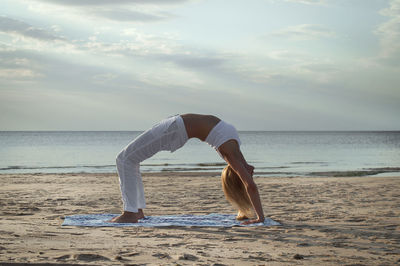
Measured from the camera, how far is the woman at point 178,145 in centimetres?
505

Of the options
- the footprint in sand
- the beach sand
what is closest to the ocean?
the beach sand

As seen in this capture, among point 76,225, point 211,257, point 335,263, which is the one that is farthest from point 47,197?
point 335,263

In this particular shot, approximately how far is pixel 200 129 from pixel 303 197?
12.7 feet

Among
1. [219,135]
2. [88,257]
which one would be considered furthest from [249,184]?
[88,257]

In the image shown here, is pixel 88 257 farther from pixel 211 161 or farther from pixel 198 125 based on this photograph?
pixel 211 161

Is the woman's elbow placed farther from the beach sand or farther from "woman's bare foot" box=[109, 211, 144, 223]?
"woman's bare foot" box=[109, 211, 144, 223]

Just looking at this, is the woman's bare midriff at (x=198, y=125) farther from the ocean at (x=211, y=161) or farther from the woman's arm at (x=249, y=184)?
the ocean at (x=211, y=161)

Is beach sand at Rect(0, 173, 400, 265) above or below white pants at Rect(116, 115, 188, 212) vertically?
below

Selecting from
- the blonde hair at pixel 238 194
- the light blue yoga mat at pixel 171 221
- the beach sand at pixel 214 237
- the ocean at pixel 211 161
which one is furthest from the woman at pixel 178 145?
the ocean at pixel 211 161

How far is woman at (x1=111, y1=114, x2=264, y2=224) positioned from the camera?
5.05m

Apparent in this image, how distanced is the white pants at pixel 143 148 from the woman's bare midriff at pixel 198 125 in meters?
0.06

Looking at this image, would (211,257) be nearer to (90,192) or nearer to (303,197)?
(303,197)

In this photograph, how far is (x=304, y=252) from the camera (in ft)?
12.0

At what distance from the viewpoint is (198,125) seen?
508 centimetres
